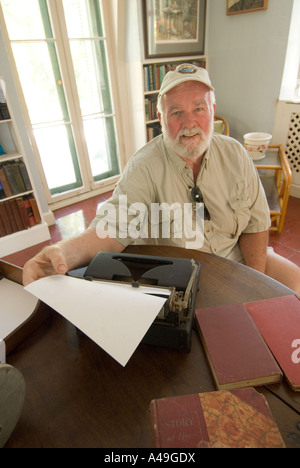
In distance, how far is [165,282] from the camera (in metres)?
0.69

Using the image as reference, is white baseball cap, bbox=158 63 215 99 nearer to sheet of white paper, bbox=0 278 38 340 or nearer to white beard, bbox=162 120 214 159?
white beard, bbox=162 120 214 159

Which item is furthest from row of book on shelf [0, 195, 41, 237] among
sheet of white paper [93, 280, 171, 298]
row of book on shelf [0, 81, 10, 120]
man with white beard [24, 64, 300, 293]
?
sheet of white paper [93, 280, 171, 298]

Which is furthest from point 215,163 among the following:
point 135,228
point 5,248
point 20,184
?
point 5,248

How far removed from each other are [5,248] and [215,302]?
2.20 metres

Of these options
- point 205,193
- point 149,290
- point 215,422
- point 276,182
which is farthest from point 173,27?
point 215,422

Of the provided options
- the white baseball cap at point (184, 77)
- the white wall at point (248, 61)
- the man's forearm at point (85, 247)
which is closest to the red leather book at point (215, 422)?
the man's forearm at point (85, 247)

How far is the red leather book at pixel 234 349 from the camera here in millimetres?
542

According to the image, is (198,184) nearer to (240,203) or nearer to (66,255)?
(240,203)

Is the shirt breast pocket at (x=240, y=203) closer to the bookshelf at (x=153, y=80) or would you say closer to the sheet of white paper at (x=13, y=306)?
the sheet of white paper at (x=13, y=306)

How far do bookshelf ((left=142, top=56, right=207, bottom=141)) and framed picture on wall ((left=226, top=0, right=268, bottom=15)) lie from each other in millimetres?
518

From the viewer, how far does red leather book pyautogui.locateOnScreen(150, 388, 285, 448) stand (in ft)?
1.38

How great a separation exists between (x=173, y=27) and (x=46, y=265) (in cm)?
308

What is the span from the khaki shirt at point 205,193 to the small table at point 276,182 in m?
1.08
